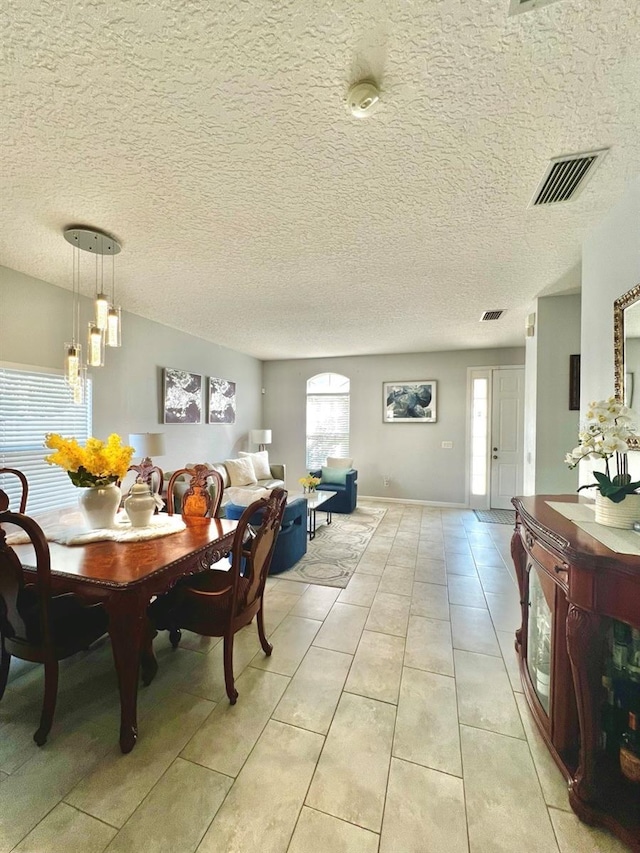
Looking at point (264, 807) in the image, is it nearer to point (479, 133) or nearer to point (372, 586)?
point (372, 586)

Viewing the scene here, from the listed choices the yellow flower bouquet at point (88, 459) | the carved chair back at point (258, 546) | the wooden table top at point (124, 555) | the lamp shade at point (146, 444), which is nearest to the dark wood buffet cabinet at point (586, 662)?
the carved chair back at point (258, 546)

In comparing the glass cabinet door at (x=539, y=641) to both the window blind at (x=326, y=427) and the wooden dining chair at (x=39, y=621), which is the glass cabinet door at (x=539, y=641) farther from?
the window blind at (x=326, y=427)

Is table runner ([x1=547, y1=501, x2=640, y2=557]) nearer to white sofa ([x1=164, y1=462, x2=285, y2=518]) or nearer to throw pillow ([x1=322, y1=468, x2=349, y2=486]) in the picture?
white sofa ([x1=164, y1=462, x2=285, y2=518])

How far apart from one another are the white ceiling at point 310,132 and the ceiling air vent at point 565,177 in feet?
0.16

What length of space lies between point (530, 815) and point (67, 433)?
4.22 metres

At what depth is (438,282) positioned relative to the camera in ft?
10.3

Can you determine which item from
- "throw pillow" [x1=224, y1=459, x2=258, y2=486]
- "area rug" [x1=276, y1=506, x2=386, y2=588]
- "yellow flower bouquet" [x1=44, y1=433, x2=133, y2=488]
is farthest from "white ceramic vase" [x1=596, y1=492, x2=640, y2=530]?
"throw pillow" [x1=224, y1=459, x2=258, y2=486]

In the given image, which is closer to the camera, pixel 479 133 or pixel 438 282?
pixel 479 133

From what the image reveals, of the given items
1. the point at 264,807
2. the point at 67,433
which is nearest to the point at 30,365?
the point at 67,433

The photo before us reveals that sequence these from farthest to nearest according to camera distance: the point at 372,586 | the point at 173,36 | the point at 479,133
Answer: the point at 372,586
the point at 479,133
the point at 173,36

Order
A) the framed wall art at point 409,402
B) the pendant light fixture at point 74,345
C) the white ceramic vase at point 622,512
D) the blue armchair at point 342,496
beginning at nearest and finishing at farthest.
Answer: the white ceramic vase at point 622,512 < the pendant light fixture at point 74,345 < the blue armchair at point 342,496 < the framed wall art at point 409,402

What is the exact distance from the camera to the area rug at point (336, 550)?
3.25 metres

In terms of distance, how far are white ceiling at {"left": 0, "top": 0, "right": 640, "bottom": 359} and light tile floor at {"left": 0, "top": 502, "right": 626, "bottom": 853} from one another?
8.70 ft

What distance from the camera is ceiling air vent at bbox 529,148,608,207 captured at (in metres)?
1.62
